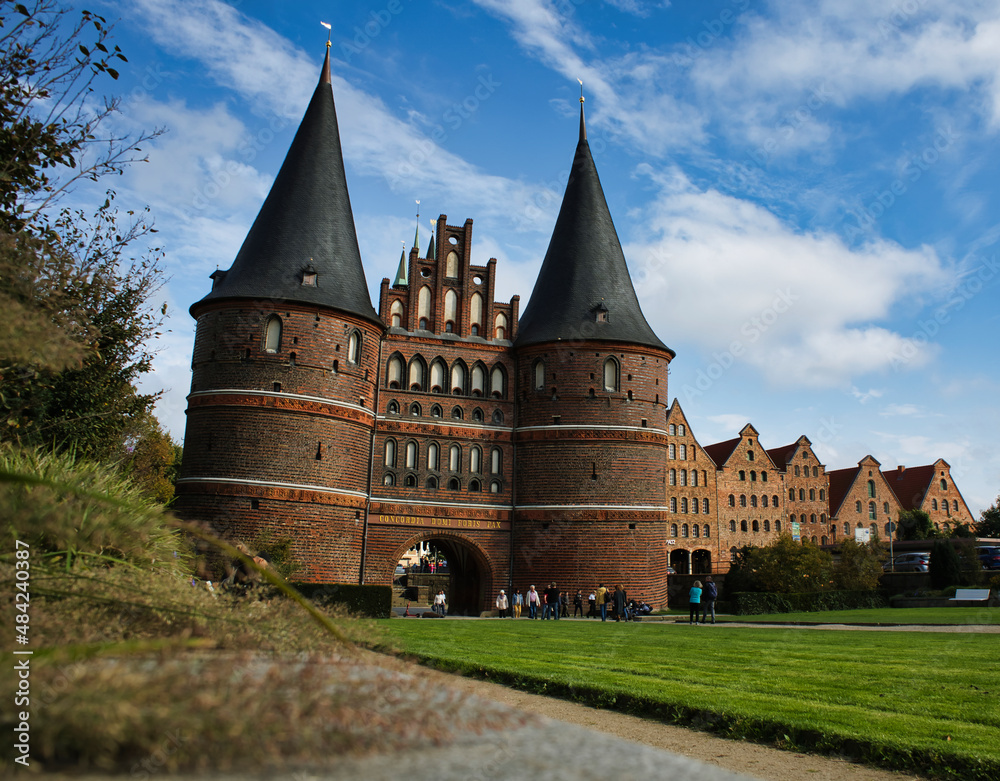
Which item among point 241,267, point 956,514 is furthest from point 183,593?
point 956,514

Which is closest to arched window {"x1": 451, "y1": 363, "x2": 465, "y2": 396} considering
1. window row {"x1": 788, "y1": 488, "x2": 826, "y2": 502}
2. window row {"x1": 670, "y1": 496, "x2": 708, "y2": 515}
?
window row {"x1": 670, "y1": 496, "x2": 708, "y2": 515}

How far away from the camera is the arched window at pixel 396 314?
3008 cm

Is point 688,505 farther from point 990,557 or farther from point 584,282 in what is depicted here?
point 584,282

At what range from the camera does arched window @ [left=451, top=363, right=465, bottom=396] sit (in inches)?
1201

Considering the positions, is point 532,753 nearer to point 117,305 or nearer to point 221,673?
point 221,673

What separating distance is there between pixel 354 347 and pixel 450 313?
4.71 metres

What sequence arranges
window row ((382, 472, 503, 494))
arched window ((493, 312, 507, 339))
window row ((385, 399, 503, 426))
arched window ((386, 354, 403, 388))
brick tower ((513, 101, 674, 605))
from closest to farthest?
1. window row ((382, 472, 503, 494))
2. brick tower ((513, 101, 674, 605))
3. window row ((385, 399, 503, 426))
4. arched window ((386, 354, 403, 388))
5. arched window ((493, 312, 507, 339))

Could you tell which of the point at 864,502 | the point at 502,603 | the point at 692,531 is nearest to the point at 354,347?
the point at 502,603

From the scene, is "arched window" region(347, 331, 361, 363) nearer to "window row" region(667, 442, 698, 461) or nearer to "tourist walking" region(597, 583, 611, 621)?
"tourist walking" region(597, 583, 611, 621)

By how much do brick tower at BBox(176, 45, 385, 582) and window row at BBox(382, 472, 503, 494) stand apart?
1.09 m

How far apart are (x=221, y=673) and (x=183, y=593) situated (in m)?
1.19

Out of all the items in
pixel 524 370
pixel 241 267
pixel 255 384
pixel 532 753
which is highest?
pixel 241 267

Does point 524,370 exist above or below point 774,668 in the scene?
above

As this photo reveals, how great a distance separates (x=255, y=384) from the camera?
25.7 meters
